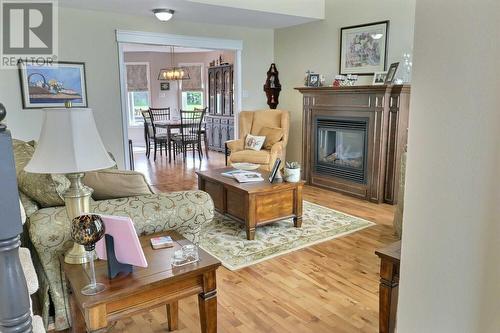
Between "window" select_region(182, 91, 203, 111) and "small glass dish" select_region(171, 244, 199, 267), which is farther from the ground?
"window" select_region(182, 91, 203, 111)

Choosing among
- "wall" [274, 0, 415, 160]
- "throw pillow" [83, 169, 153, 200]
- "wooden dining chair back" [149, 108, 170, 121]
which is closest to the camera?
"throw pillow" [83, 169, 153, 200]

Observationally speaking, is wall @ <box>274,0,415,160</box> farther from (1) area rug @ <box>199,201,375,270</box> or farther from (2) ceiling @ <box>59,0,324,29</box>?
(1) area rug @ <box>199,201,375,270</box>

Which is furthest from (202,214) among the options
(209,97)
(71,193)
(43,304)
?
(209,97)

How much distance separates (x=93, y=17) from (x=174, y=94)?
5.51 meters

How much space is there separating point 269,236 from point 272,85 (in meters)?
3.64

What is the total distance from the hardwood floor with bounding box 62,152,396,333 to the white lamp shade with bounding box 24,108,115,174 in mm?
1061

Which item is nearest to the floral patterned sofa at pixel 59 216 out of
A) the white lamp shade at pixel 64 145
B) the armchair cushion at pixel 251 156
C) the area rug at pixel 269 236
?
the white lamp shade at pixel 64 145

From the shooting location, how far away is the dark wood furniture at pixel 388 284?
1.77 meters

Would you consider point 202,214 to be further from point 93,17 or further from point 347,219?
point 93,17

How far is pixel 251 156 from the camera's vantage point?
5.41m

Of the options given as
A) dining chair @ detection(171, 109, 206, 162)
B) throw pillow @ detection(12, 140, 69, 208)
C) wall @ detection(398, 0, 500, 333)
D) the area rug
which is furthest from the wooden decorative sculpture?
wall @ detection(398, 0, 500, 333)

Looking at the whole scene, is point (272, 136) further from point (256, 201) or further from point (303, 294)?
point (303, 294)

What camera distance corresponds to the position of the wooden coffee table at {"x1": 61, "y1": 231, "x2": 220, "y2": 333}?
1.50 meters

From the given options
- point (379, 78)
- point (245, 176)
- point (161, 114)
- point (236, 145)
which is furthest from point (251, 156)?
point (161, 114)
